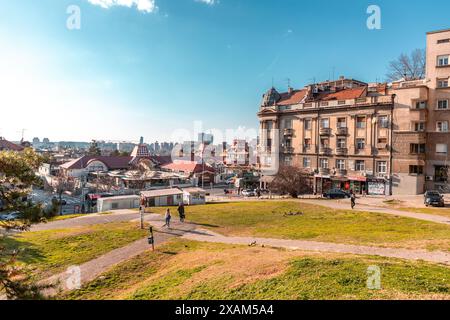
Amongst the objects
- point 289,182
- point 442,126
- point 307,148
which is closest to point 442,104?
point 442,126

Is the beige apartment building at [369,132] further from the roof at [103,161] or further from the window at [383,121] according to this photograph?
the roof at [103,161]

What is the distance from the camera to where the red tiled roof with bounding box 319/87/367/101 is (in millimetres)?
Answer: 50116

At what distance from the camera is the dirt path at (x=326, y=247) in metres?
15.1

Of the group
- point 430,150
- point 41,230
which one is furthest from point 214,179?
point 41,230

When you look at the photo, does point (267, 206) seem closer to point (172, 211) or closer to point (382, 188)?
point (172, 211)

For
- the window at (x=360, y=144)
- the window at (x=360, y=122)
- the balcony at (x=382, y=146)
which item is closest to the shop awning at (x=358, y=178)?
the window at (x=360, y=144)

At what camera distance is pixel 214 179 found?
83.0 m

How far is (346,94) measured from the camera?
52.5 m

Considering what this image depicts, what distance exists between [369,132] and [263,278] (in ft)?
136

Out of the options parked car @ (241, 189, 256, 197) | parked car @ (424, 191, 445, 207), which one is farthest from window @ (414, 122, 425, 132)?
parked car @ (241, 189, 256, 197)

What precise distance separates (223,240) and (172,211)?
13015 mm

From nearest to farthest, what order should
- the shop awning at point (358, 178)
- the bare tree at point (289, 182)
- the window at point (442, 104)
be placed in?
the window at point (442, 104) < the bare tree at point (289, 182) < the shop awning at point (358, 178)

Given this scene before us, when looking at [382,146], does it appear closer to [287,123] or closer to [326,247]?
[287,123]
